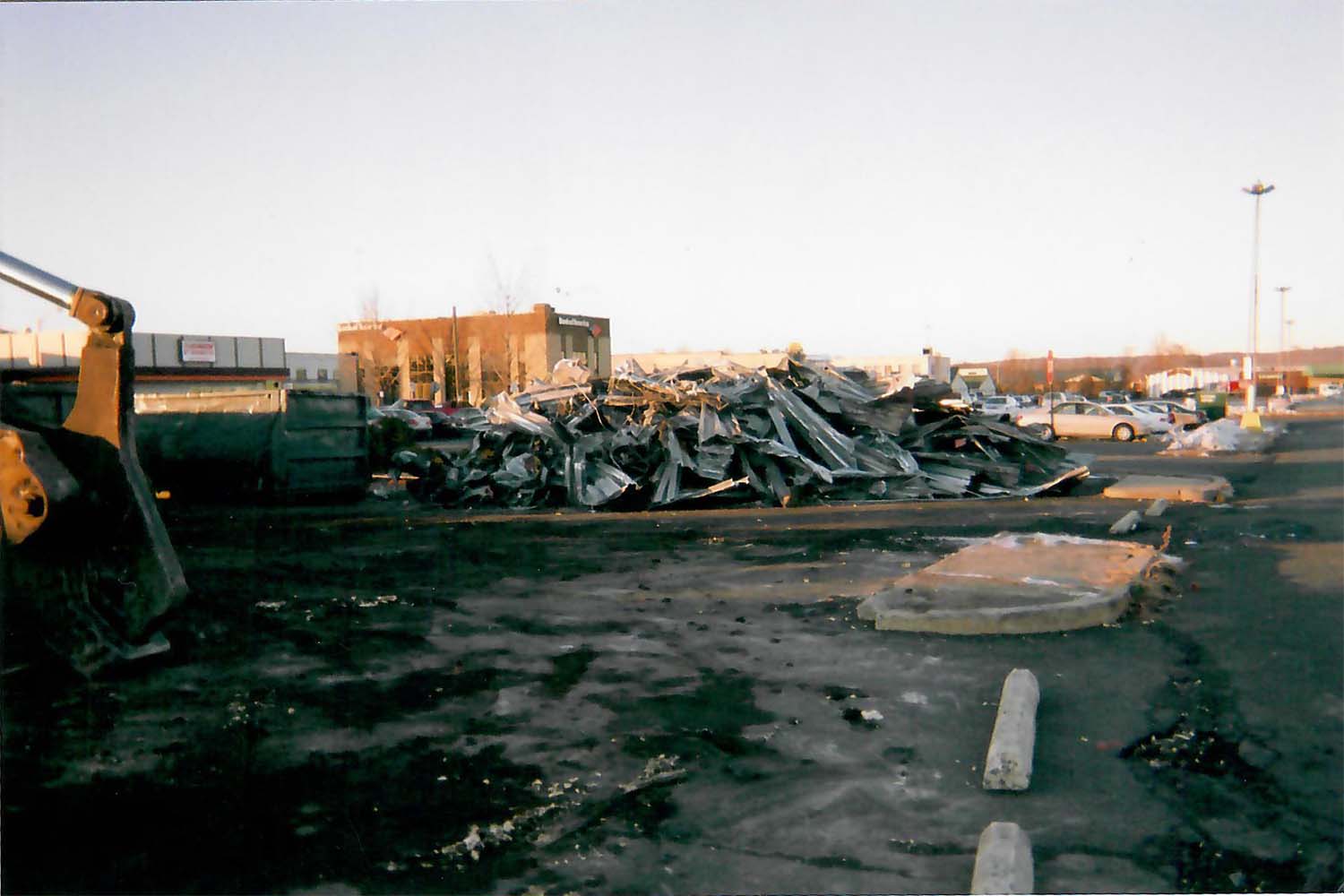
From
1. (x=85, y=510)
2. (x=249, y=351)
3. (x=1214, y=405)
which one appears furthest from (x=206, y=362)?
(x=1214, y=405)

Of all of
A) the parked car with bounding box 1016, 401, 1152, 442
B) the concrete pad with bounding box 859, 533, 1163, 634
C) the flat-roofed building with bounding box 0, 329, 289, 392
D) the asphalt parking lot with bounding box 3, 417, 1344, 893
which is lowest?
the asphalt parking lot with bounding box 3, 417, 1344, 893

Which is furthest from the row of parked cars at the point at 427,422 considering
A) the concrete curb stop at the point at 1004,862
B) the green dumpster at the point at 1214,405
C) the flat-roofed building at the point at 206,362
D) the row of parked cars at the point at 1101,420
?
the green dumpster at the point at 1214,405

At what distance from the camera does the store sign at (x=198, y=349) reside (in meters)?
37.0

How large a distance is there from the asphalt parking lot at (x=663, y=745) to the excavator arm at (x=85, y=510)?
0.52 metres

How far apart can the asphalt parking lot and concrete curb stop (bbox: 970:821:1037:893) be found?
0.12 meters

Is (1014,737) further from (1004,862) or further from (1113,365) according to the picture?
(1113,365)

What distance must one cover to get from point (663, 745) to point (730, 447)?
11.6 m

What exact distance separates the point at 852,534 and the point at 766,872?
351 inches

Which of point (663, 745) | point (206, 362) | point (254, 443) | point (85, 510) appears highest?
point (206, 362)

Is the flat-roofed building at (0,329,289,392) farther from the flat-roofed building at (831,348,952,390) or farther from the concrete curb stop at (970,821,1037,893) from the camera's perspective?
the flat-roofed building at (831,348,952,390)

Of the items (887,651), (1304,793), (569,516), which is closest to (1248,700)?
(1304,793)

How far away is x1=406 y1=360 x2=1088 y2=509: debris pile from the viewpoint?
16266mm

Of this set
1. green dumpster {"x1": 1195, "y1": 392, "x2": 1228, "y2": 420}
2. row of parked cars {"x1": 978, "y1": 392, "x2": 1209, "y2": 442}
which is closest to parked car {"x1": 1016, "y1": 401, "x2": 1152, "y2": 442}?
row of parked cars {"x1": 978, "y1": 392, "x2": 1209, "y2": 442}

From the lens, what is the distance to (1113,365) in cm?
12006
